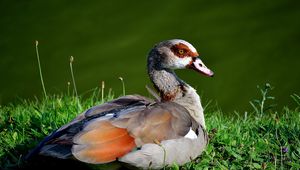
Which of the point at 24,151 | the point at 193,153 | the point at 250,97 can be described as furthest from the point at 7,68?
the point at 193,153

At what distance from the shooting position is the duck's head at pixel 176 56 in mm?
5363

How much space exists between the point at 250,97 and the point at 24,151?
13.2ft

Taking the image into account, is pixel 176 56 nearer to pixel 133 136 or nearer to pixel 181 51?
pixel 181 51

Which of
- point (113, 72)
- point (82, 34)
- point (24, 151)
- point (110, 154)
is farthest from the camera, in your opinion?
point (82, 34)

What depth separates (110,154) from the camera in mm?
4387

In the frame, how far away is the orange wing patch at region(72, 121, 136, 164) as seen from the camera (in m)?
4.34

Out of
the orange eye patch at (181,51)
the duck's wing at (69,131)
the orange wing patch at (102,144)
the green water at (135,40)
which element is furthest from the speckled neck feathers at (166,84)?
the green water at (135,40)

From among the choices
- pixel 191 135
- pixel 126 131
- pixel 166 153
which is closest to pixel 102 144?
pixel 126 131

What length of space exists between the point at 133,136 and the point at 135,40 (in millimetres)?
6038

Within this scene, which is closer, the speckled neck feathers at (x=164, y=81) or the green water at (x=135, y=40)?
the speckled neck feathers at (x=164, y=81)

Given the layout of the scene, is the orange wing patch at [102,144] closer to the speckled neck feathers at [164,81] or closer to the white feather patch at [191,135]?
the white feather patch at [191,135]

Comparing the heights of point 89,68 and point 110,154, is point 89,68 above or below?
below

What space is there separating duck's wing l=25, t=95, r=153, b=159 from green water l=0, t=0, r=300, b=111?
341cm

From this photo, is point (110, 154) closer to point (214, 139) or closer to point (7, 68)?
point (214, 139)
